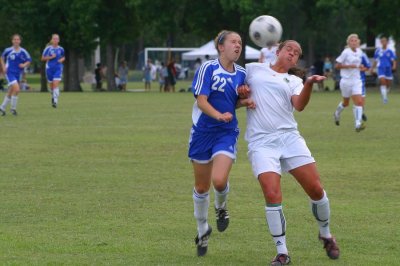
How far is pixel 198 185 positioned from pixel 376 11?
156 feet

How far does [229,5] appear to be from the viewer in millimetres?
54375

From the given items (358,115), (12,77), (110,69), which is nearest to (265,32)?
(358,115)

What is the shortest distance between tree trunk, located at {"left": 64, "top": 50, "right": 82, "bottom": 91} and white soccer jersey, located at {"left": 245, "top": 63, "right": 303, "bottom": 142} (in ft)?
169

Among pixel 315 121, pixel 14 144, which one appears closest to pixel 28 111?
pixel 315 121

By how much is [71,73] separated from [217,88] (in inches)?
2026

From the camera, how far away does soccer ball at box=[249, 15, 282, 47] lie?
9164 mm

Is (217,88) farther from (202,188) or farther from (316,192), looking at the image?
(316,192)

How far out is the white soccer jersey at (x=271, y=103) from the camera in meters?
8.49

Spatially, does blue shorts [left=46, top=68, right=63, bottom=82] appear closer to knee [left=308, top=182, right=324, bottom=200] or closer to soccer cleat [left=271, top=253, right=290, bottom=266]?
knee [left=308, top=182, right=324, bottom=200]

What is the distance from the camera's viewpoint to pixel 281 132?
8.50 m

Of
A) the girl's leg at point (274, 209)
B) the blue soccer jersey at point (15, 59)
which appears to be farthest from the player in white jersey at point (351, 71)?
the girl's leg at point (274, 209)

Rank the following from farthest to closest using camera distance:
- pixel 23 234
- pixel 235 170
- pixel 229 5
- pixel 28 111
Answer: pixel 229 5 < pixel 28 111 < pixel 235 170 < pixel 23 234

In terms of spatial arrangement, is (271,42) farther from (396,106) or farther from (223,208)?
(396,106)

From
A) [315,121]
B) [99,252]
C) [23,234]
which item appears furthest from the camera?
[315,121]
